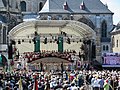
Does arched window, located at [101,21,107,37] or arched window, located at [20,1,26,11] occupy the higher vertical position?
arched window, located at [20,1,26,11]

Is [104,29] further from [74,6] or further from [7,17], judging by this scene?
[7,17]

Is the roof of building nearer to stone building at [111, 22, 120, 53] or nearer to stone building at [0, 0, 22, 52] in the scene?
stone building at [111, 22, 120, 53]

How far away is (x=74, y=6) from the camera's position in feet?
289

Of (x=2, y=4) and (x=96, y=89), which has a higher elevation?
(x=2, y=4)

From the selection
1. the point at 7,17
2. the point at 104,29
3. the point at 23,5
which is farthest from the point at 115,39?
the point at 7,17

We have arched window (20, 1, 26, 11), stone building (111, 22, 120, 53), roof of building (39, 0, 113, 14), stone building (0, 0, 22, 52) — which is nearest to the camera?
stone building (0, 0, 22, 52)

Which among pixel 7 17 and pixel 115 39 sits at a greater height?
pixel 7 17

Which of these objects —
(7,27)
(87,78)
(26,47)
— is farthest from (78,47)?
(87,78)

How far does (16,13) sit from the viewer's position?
8450cm

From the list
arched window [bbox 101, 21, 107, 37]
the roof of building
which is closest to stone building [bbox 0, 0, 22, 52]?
the roof of building

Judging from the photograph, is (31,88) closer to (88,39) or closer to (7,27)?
(88,39)

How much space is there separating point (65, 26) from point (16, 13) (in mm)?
25654

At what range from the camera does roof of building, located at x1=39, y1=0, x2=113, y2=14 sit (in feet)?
283

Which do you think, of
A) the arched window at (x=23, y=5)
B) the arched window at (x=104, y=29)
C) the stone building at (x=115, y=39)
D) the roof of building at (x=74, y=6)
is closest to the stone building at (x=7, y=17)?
the arched window at (x=23, y=5)
